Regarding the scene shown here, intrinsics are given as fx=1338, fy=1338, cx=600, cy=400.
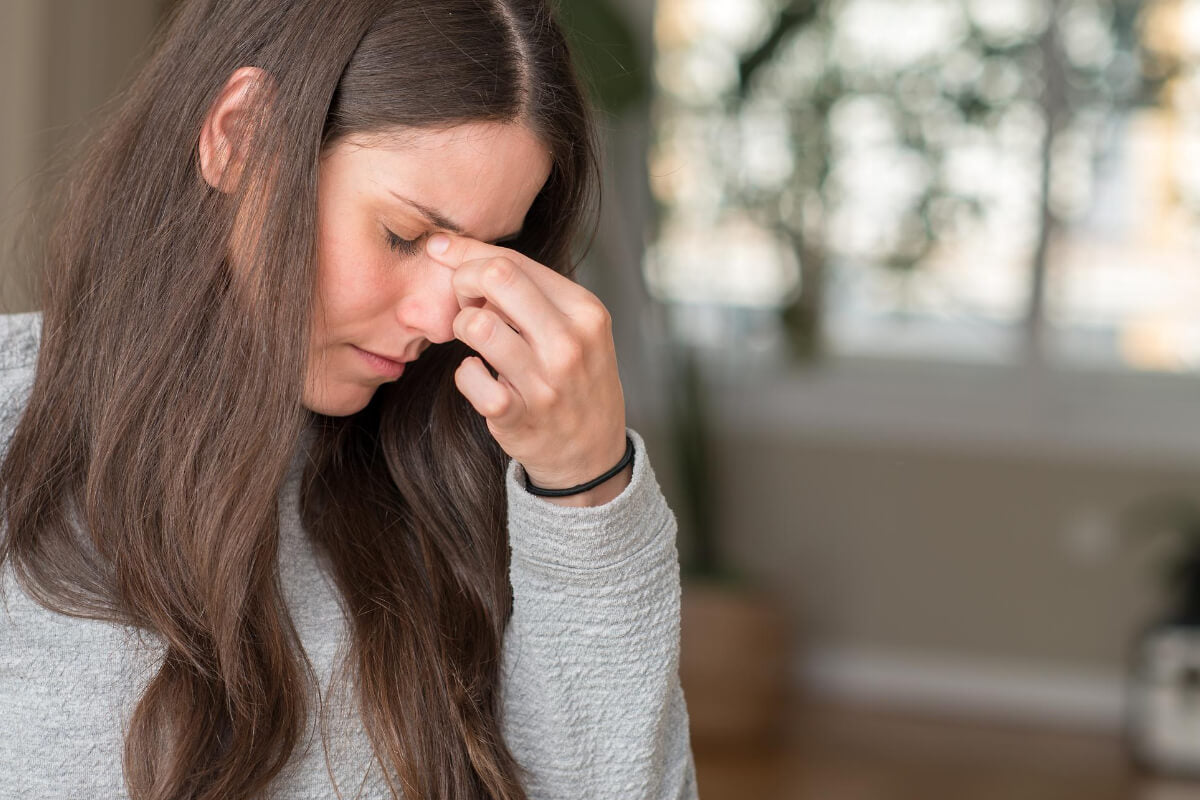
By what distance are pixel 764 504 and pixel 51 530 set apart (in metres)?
3.41

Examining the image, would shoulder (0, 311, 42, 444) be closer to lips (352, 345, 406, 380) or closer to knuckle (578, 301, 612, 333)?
lips (352, 345, 406, 380)

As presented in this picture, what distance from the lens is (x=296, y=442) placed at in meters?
0.98

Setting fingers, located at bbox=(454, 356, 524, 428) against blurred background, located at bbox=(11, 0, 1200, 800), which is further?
blurred background, located at bbox=(11, 0, 1200, 800)

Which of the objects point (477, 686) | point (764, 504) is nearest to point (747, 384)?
point (764, 504)

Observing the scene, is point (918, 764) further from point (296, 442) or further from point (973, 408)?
point (296, 442)

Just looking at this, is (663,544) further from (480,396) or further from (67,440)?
(67,440)

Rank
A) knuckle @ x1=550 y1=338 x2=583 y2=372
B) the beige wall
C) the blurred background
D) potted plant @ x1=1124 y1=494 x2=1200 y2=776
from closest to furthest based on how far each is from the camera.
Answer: knuckle @ x1=550 y1=338 x2=583 y2=372, the beige wall, potted plant @ x1=1124 y1=494 x2=1200 y2=776, the blurred background

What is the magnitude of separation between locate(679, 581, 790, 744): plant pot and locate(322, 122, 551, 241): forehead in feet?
8.71

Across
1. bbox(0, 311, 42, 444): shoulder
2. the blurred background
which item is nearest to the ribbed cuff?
bbox(0, 311, 42, 444): shoulder

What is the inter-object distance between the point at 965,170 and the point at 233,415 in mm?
3440

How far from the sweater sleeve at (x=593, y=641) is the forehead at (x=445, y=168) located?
19 cm

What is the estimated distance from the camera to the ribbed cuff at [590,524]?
0.90 m

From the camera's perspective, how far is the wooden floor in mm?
3270

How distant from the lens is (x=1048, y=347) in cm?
412
